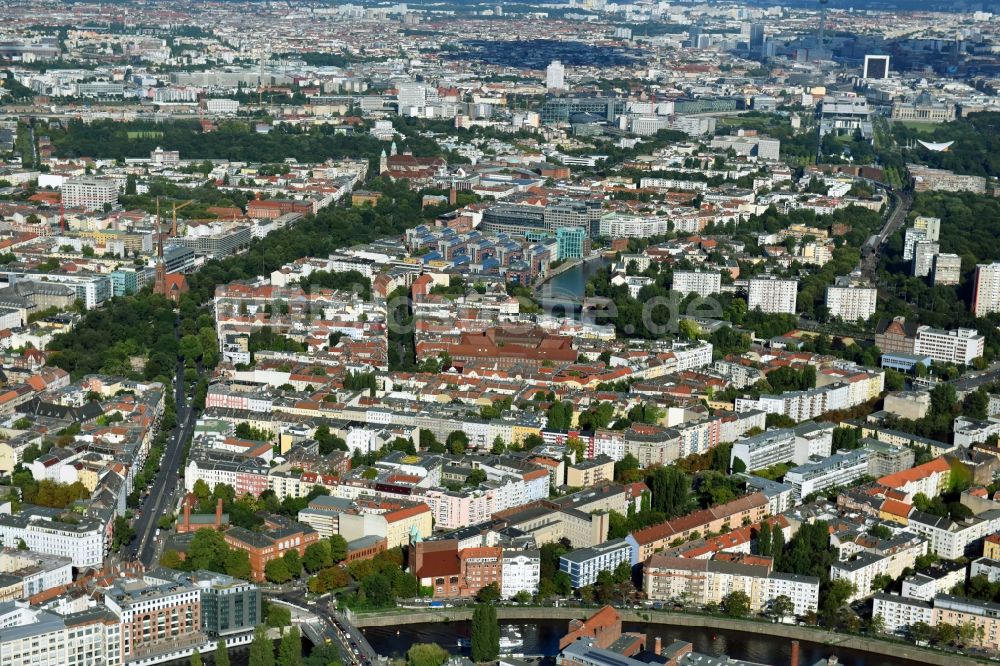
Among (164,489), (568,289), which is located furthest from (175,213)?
(164,489)

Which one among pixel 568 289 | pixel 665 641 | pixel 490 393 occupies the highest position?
pixel 490 393

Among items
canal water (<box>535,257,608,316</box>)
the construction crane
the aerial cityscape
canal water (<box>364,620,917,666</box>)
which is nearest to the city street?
the aerial cityscape

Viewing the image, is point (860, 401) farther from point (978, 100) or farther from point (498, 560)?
point (978, 100)

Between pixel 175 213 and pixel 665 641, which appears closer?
pixel 665 641

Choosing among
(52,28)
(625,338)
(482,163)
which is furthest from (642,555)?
(52,28)

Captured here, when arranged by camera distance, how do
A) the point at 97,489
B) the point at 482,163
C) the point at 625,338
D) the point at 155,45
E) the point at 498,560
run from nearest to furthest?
1. the point at 498,560
2. the point at 97,489
3. the point at 625,338
4. the point at 482,163
5. the point at 155,45

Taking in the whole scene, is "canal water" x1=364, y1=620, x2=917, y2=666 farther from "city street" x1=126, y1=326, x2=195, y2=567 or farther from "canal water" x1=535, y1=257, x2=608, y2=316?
"canal water" x1=535, y1=257, x2=608, y2=316

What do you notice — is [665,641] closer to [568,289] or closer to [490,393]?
[490,393]
